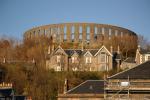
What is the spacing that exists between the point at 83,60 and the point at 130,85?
31232mm

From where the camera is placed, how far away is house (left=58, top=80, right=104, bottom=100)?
41000 mm

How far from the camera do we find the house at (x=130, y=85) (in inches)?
1448

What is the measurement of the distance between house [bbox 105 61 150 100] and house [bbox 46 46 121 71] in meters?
28.9

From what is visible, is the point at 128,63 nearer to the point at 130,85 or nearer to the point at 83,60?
the point at 83,60

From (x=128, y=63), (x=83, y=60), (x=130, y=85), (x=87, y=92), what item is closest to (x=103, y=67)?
(x=83, y=60)

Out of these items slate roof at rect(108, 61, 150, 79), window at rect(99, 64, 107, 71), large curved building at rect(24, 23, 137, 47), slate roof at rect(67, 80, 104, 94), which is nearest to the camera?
slate roof at rect(108, 61, 150, 79)

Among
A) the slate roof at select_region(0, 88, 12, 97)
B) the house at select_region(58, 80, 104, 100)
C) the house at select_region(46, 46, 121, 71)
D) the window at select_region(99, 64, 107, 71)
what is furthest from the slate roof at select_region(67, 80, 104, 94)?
the window at select_region(99, 64, 107, 71)

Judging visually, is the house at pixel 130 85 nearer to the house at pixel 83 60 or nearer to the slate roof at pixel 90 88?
the slate roof at pixel 90 88

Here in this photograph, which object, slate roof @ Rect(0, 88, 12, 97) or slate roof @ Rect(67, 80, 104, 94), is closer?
slate roof @ Rect(0, 88, 12, 97)

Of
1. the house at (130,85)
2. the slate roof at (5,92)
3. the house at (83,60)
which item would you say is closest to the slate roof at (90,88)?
the house at (130,85)

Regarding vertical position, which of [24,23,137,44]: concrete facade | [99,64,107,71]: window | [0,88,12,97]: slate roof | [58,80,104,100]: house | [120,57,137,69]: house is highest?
[24,23,137,44]: concrete facade

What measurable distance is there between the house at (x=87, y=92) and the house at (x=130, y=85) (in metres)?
3.00

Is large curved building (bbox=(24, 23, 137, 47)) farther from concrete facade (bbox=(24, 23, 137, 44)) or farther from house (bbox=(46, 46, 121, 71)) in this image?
house (bbox=(46, 46, 121, 71))

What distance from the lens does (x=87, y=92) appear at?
4216cm
